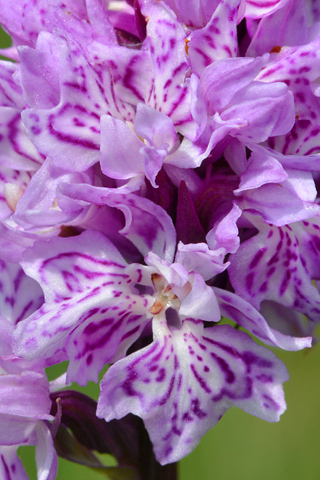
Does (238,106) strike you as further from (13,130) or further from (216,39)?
(13,130)

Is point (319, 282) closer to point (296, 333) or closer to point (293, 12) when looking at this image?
point (296, 333)

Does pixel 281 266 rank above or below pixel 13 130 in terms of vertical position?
below

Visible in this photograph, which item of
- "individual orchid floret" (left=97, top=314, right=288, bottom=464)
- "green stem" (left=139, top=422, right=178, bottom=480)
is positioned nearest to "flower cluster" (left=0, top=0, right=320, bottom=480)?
"individual orchid floret" (left=97, top=314, right=288, bottom=464)

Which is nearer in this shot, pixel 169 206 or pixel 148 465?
pixel 169 206

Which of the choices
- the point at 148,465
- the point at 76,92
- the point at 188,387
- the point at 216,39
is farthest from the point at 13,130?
the point at 148,465

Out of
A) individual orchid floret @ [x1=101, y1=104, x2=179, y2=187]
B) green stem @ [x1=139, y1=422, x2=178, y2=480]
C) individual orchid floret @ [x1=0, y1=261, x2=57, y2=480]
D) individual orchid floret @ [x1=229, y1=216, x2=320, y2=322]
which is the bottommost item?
green stem @ [x1=139, y1=422, x2=178, y2=480]

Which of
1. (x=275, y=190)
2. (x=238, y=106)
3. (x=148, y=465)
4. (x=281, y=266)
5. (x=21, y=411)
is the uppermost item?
(x=238, y=106)

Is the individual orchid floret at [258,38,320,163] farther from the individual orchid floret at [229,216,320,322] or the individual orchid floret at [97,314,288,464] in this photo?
the individual orchid floret at [97,314,288,464]

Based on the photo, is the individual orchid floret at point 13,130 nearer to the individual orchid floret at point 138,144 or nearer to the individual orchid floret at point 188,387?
the individual orchid floret at point 138,144

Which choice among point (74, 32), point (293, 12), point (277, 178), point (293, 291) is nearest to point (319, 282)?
point (293, 291)

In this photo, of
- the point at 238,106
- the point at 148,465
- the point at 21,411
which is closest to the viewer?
the point at 238,106
